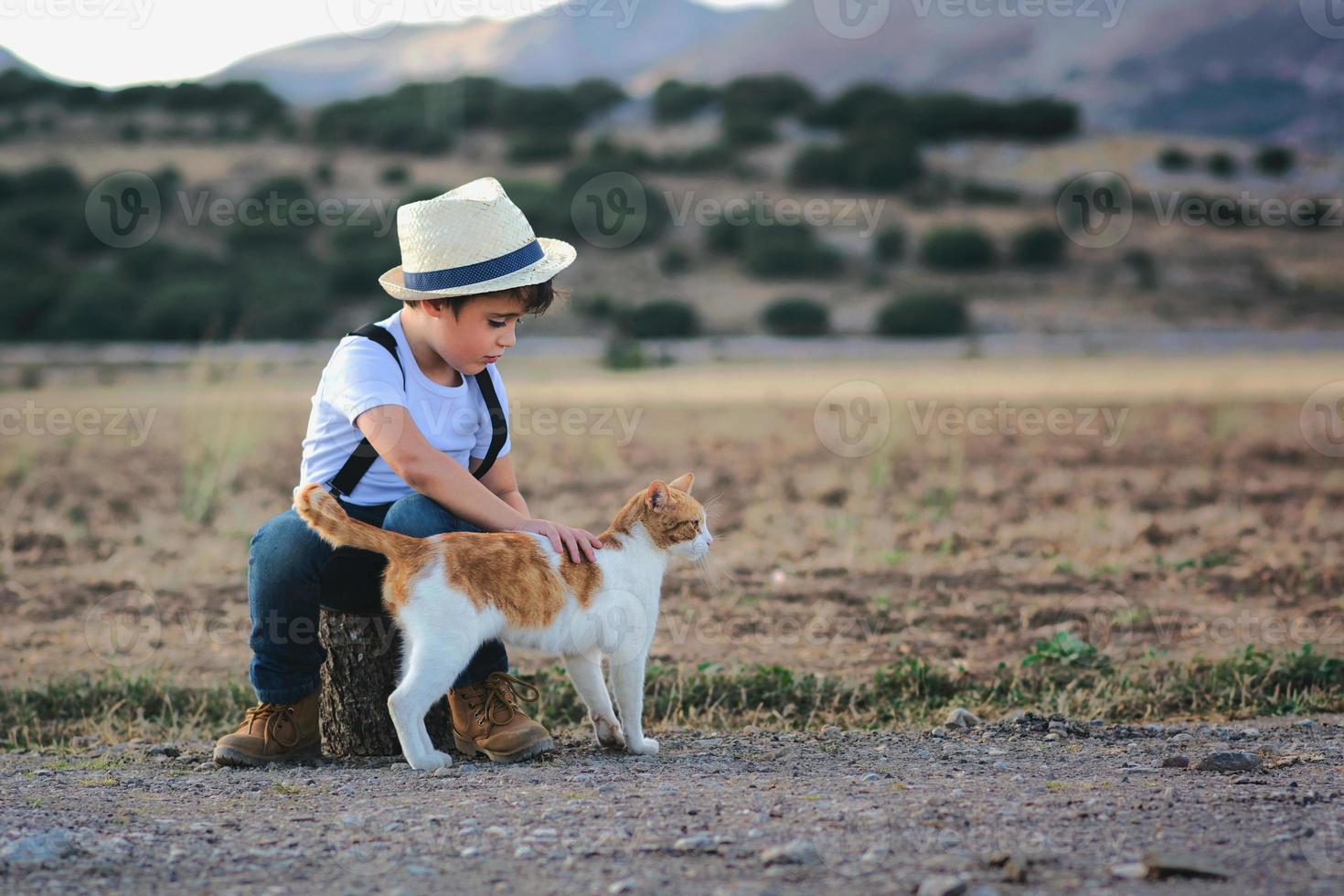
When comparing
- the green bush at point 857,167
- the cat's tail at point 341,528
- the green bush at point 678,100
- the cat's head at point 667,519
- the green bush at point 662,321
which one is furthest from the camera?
the green bush at point 678,100

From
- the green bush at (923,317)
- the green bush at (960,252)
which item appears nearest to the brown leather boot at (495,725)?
the green bush at (923,317)

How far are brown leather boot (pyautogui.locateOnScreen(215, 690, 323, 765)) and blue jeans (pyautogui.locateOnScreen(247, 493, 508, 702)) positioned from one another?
40mm

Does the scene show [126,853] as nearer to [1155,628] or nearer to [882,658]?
[882,658]

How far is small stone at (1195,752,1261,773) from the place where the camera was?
4.13 meters

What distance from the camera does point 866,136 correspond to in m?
46.8

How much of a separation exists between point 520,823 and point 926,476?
843 cm

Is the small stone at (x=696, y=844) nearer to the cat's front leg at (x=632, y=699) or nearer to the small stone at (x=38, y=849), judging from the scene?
the cat's front leg at (x=632, y=699)

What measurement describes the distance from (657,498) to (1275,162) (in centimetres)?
4878

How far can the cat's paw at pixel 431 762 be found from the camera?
4.23 metres

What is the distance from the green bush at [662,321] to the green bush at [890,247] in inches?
309

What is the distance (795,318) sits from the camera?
1244 inches

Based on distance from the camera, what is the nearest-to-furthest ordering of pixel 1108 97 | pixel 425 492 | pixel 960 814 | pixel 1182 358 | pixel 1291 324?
pixel 960 814 → pixel 425 492 → pixel 1182 358 → pixel 1291 324 → pixel 1108 97

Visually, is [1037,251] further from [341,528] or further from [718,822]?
[718,822]

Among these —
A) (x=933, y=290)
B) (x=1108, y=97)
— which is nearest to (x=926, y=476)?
(x=933, y=290)
